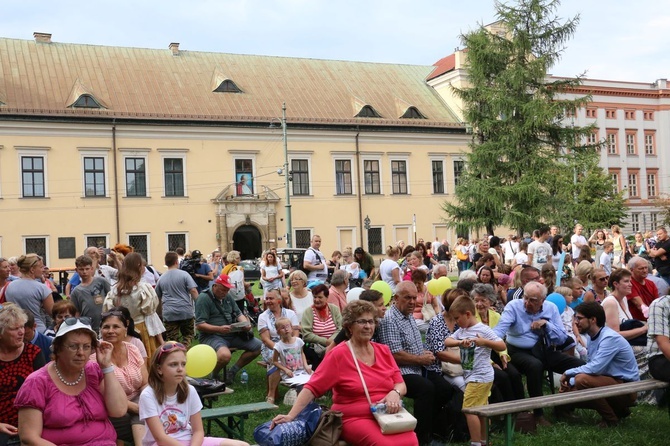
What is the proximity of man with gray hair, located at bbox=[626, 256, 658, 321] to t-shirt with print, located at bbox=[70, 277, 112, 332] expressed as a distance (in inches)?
271

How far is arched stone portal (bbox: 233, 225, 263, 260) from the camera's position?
42.5 metres

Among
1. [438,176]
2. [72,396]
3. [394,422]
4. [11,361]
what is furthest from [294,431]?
[438,176]

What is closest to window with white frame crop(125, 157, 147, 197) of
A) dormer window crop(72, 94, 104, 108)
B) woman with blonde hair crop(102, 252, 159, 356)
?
dormer window crop(72, 94, 104, 108)

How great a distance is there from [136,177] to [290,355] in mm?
31990

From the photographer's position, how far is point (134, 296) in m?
8.88

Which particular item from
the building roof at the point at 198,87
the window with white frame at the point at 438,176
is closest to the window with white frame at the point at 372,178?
the building roof at the point at 198,87

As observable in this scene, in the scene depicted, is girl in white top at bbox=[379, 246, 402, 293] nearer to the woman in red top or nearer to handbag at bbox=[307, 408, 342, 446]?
the woman in red top

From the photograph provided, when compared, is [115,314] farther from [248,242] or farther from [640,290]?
[248,242]

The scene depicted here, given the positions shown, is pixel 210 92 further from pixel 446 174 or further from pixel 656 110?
pixel 656 110

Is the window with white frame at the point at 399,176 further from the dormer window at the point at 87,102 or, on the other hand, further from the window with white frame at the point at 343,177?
the dormer window at the point at 87,102

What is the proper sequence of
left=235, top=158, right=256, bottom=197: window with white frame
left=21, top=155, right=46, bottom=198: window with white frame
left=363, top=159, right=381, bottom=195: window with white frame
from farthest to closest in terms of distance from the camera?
left=363, top=159, right=381, bottom=195: window with white frame < left=235, top=158, right=256, bottom=197: window with white frame < left=21, top=155, right=46, bottom=198: window with white frame

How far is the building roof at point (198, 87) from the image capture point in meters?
38.6

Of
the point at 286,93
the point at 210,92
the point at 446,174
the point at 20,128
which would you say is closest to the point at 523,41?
the point at 446,174

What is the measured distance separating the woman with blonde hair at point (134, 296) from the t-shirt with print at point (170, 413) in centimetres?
323
